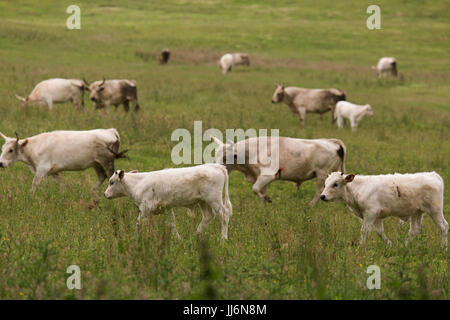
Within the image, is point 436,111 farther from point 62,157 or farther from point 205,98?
point 62,157

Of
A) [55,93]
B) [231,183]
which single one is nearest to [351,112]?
[231,183]

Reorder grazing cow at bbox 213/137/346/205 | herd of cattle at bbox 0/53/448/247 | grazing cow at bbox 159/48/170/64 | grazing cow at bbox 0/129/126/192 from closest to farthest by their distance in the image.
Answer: herd of cattle at bbox 0/53/448/247 < grazing cow at bbox 0/129/126/192 < grazing cow at bbox 213/137/346/205 < grazing cow at bbox 159/48/170/64

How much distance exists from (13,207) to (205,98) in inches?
605

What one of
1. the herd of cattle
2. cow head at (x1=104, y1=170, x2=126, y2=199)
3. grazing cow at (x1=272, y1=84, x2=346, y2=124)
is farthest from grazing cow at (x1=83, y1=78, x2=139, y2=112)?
cow head at (x1=104, y1=170, x2=126, y2=199)

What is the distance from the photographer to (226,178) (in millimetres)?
10141

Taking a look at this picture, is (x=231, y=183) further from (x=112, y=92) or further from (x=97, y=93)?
(x=112, y=92)

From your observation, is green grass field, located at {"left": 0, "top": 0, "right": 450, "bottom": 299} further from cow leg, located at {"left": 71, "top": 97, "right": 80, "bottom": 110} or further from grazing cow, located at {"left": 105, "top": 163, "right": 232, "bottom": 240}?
cow leg, located at {"left": 71, "top": 97, "right": 80, "bottom": 110}

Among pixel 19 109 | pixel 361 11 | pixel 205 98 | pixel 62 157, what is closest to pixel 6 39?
pixel 205 98

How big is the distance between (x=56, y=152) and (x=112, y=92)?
10.3m

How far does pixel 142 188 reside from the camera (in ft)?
31.7

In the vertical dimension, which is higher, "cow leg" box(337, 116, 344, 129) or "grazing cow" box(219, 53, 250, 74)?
"grazing cow" box(219, 53, 250, 74)

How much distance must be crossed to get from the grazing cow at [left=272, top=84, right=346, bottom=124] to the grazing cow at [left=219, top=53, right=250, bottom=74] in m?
14.7

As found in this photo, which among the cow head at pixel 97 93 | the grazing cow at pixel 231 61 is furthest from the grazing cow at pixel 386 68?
the cow head at pixel 97 93

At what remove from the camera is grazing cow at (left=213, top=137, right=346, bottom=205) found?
1312cm
